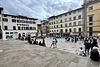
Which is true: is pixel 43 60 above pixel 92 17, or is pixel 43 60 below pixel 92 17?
below

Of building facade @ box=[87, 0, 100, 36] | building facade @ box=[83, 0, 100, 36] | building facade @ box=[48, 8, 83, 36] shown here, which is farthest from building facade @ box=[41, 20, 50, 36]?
building facade @ box=[87, 0, 100, 36]

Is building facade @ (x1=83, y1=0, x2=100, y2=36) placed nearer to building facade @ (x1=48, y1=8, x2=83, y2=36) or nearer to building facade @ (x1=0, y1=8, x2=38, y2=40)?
building facade @ (x1=48, y1=8, x2=83, y2=36)

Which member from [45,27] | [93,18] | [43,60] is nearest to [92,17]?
[93,18]

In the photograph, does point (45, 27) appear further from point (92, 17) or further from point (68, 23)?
point (92, 17)

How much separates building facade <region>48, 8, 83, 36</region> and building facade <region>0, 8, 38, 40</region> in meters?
15.1

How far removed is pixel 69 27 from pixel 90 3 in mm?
15224

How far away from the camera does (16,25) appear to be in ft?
101

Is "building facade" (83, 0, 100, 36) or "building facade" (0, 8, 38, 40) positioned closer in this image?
"building facade" (83, 0, 100, 36)

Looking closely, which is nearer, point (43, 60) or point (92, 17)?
point (43, 60)

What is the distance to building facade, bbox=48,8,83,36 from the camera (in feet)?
103

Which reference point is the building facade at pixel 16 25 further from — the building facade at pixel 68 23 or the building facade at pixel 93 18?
the building facade at pixel 93 18

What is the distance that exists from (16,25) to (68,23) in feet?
99.5

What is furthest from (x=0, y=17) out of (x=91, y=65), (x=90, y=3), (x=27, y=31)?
(x=90, y=3)

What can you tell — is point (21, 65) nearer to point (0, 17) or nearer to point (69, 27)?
point (0, 17)
